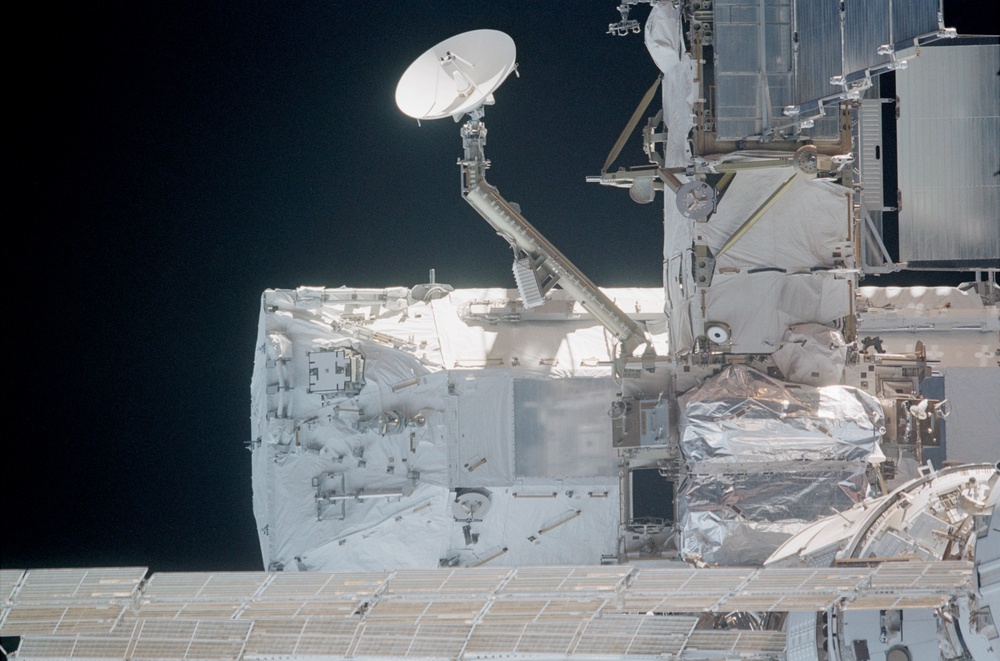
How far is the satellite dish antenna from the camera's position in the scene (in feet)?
39.7

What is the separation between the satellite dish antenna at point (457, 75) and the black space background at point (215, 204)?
8.77ft

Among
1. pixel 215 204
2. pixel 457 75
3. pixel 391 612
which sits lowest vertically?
pixel 391 612

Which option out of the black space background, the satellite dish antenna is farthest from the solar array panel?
the satellite dish antenna

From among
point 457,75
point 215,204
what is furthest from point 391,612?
Result: point 215,204

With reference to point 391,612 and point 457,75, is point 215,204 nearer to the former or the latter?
point 457,75

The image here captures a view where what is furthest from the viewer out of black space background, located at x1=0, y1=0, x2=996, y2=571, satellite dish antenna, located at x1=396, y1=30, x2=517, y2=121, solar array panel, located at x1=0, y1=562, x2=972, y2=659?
black space background, located at x1=0, y1=0, x2=996, y2=571

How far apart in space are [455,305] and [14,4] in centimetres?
774

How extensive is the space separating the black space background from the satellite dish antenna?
267 cm

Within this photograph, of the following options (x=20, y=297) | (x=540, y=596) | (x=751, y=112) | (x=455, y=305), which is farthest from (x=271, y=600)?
(x=20, y=297)

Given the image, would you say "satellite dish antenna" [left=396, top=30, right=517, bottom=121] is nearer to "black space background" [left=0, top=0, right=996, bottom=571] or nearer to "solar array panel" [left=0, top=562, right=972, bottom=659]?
"black space background" [left=0, top=0, right=996, bottom=571]

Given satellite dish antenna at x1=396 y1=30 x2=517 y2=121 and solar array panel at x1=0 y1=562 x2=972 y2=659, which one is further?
satellite dish antenna at x1=396 y1=30 x2=517 y2=121

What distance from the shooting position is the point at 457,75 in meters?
12.2

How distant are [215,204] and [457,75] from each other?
15.6ft

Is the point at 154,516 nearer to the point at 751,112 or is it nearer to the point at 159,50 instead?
the point at 159,50
